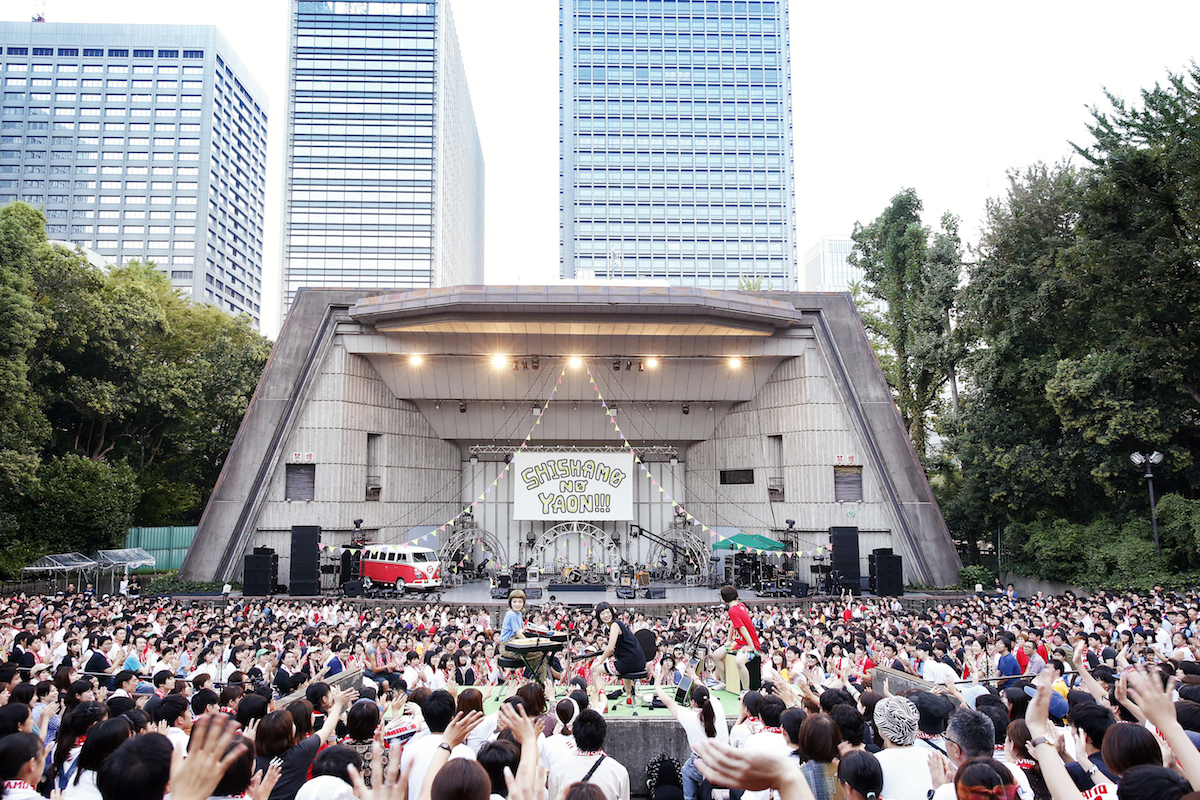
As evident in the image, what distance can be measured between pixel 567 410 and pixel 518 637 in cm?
2171

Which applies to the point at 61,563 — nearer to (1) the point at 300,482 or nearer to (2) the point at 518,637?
(1) the point at 300,482

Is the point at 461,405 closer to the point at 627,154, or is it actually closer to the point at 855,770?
the point at 855,770

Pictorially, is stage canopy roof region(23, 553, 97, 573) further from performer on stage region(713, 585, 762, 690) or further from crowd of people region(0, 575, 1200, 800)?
performer on stage region(713, 585, 762, 690)

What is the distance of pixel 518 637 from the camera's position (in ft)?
24.5

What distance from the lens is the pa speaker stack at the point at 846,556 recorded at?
2170cm

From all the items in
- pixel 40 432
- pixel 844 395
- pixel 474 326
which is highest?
pixel 474 326

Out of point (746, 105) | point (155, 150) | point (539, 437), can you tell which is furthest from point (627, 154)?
point (155, 150)

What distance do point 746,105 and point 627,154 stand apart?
12.4 meters

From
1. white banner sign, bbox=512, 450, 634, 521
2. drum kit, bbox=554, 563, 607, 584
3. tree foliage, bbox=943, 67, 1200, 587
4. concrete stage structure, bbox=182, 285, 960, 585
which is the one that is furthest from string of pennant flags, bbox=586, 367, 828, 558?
tree foliage, bbox=943, 67, 1200, 587

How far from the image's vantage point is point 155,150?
72.6 m

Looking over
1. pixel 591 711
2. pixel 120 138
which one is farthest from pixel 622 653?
pixel 120 138

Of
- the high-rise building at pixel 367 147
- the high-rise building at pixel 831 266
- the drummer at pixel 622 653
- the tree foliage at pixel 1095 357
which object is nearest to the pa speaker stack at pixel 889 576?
the tree foliage at pixel 1095 357

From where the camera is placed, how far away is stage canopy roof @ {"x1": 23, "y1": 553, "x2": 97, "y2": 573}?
1973cm

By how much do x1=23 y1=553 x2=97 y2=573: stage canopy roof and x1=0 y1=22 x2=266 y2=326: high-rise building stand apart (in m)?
58.2
